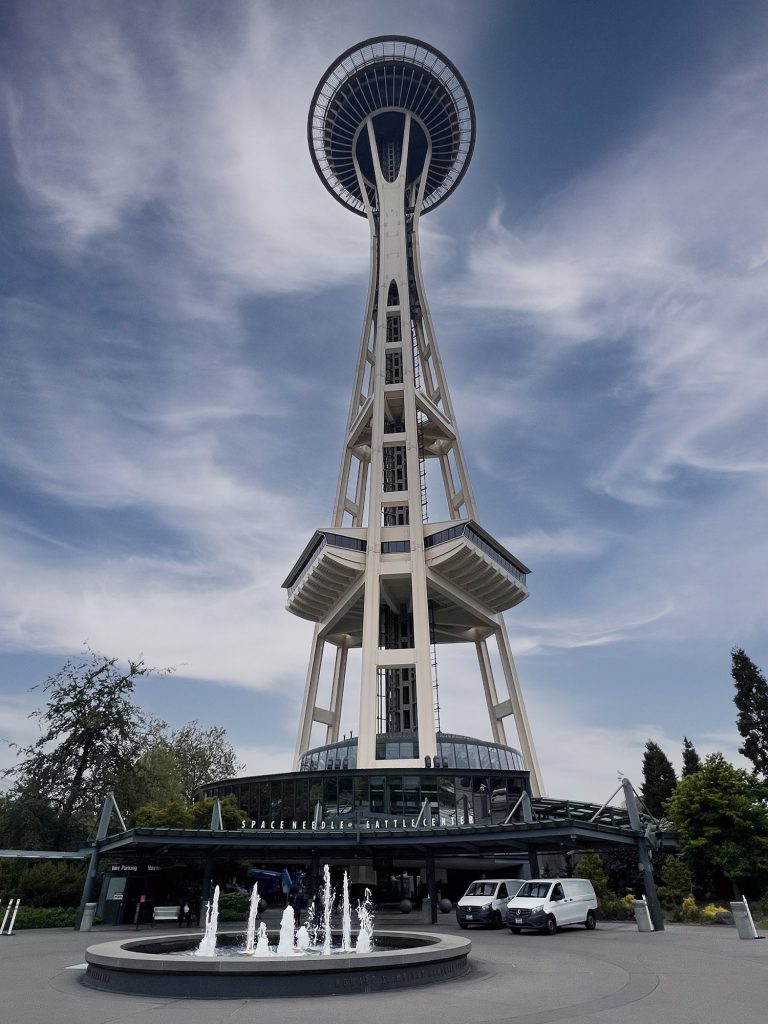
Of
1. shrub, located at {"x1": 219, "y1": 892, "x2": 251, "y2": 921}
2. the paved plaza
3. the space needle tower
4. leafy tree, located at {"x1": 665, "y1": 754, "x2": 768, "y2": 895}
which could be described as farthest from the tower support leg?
the paved plaza

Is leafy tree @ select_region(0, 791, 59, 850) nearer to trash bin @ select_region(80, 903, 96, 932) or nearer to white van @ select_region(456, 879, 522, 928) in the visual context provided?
trash bin @ select_region(80, 903, 96, 932)

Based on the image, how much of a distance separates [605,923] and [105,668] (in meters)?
35.2

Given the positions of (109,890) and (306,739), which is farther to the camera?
(306,739)

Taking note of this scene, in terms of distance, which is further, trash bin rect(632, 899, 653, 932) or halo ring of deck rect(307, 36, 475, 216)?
halo ring of deck rect(307, 36, 475, 216)

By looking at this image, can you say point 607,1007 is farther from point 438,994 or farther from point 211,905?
point 211,905

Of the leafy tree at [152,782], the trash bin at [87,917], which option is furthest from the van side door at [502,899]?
the leafy tree at [152,782]

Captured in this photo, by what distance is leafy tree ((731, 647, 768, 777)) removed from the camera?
51250 millimetres

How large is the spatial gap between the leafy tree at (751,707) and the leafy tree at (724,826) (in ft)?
66.2

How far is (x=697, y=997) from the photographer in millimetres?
10984

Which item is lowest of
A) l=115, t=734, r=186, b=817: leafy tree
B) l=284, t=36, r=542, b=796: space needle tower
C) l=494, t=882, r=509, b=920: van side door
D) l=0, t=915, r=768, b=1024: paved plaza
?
l=0, t=915, r=768, b=1024: paved plaza

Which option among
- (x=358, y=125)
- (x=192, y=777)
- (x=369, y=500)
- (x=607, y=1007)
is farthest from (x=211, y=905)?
(x=358, y=125)

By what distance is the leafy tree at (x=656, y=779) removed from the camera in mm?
61062

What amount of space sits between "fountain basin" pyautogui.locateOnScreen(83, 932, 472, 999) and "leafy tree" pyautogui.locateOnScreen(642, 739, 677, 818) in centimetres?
5559

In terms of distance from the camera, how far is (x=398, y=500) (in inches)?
2152
